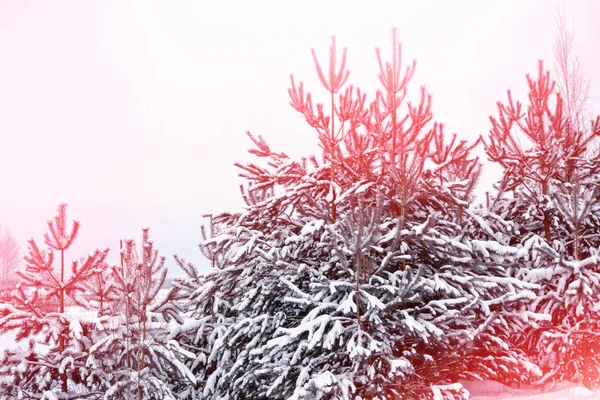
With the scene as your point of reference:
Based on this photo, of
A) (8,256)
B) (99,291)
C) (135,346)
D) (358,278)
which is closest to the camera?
(358,278)

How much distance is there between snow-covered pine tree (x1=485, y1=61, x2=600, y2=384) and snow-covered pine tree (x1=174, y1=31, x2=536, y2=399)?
42.5 inches

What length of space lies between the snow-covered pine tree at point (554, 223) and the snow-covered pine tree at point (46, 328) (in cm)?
862

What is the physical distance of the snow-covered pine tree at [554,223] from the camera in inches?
429

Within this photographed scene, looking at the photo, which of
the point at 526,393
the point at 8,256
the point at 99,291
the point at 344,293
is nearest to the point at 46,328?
the point at 99,291

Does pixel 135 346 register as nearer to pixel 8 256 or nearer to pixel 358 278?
pixel 358 278

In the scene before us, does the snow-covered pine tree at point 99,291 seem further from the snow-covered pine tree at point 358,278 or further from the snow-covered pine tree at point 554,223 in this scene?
the snow-covered pine tree at point 554,223

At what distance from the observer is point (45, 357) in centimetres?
1062

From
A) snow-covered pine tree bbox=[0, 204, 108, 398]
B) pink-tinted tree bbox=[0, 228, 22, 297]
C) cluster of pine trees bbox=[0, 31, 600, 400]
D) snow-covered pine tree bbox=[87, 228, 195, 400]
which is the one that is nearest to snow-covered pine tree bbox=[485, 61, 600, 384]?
cluster of pine trees bbox=[0, 31, 600, 400]

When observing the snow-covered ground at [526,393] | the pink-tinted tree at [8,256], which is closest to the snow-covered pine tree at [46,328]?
the snow-covered ground at [526,393]

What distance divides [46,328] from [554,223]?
1119 cm

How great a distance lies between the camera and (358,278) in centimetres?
905

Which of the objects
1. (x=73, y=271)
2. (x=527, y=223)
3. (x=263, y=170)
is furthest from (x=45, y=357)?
(x=527, y=223)

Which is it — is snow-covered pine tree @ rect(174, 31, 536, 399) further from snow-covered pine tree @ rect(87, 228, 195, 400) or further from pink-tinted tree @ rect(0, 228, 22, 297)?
pink-tinted tree @ rect(0, 228, 22, 297)

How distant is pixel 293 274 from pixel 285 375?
2136mm
